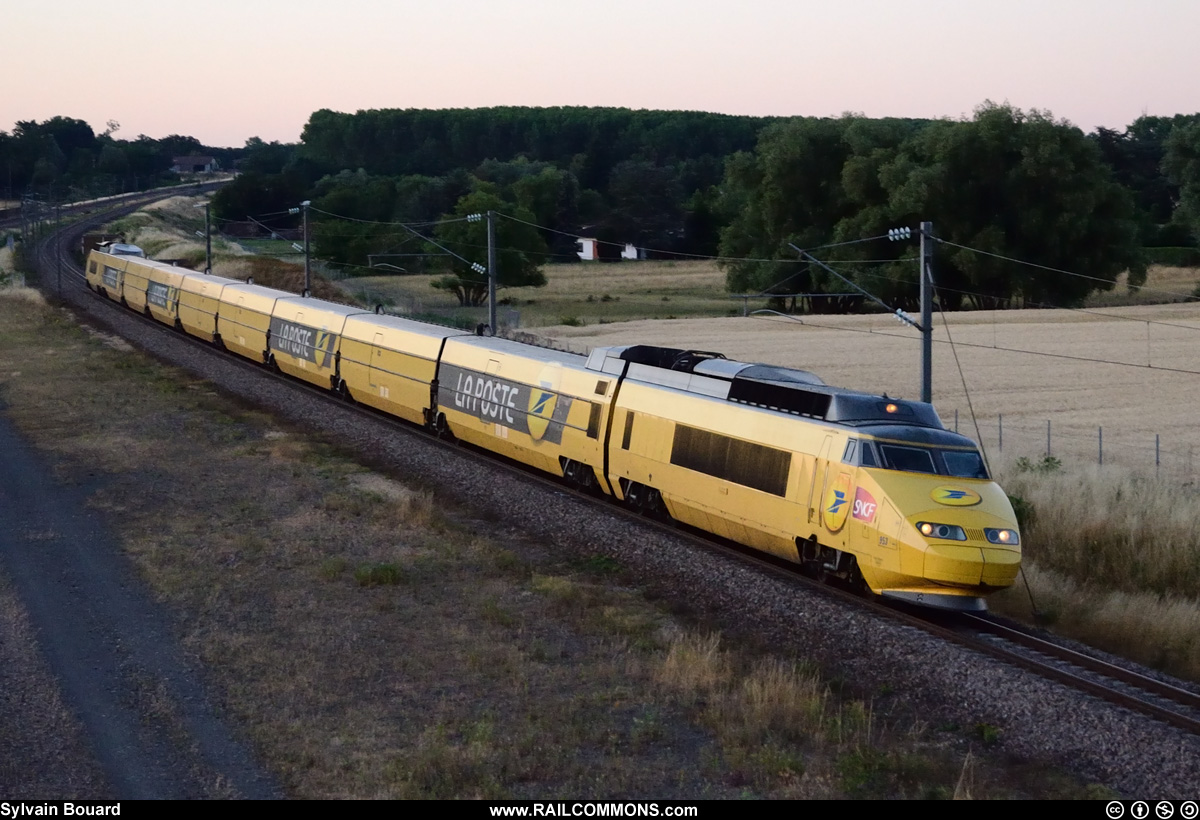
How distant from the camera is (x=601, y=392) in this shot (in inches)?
987

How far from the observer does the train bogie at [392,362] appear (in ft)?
107

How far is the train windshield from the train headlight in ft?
3.74

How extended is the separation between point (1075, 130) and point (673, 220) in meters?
76.1

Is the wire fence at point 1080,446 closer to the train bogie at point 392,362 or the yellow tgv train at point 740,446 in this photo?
the yellow tgv train at point 740,446

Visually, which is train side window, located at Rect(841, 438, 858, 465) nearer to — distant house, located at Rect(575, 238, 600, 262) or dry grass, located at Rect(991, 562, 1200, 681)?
dry grass, located at Rect(991, 562, 1200, 681)

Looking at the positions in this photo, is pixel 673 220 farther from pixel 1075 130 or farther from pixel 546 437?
pixel 546 437

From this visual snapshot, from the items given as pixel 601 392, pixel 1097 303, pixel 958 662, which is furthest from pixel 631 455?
pixel 1097 303

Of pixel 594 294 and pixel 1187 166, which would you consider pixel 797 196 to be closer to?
pixel 594 294

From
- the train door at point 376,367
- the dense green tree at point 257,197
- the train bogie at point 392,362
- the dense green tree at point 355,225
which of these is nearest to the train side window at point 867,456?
the train bogie at point 392,362

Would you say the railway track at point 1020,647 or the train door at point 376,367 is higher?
the train door at point 376,367

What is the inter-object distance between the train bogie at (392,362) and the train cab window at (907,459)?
1642 cm

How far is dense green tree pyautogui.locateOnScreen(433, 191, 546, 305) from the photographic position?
8606 cm

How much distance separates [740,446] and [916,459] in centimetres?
342

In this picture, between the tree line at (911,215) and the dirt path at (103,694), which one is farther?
the tree line at (911,215)
